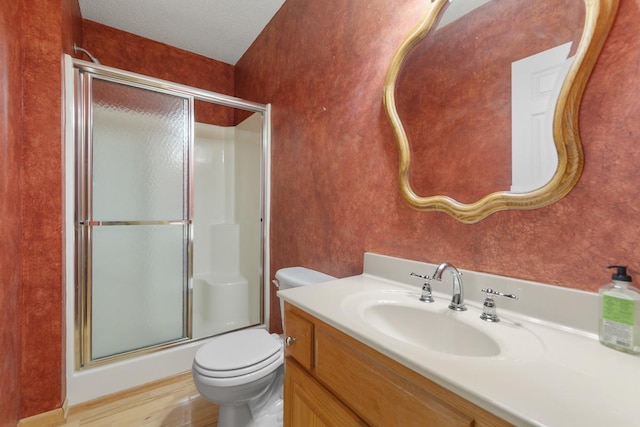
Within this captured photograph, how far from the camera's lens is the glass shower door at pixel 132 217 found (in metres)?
1.67

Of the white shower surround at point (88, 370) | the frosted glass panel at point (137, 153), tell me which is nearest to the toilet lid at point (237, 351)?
the white shower surround at point (88, 370)

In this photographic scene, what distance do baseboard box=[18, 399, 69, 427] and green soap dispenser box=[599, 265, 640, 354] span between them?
2.35 metres

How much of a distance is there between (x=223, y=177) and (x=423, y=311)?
103 inches

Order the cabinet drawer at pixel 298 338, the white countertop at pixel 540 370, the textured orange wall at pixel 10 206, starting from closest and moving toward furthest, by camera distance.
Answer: the white countertop at pixel 540 370
the cabinet drawer at pixel 298 338
the textured orange wall at pixel 10 206

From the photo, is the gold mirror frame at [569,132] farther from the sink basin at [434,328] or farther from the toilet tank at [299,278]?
the toilet tank at [299,278]

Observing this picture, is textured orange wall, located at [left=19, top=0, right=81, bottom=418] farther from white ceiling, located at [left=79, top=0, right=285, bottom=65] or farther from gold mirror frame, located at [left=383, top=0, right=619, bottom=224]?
gold mirror frame, located at [left=383, top=0, right=619, bottom=224]

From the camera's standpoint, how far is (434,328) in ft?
2.88

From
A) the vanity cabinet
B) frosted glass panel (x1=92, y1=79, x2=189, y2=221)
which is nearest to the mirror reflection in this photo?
the vanity cabinet

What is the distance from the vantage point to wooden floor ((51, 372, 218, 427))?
1.46 meters

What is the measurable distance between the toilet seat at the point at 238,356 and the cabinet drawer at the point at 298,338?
0.37m

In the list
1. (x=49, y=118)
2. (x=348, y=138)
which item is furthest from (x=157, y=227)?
(x=348, y=138)

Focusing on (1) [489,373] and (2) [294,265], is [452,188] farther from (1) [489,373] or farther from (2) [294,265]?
(2) [294,265]

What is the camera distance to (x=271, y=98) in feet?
7.11

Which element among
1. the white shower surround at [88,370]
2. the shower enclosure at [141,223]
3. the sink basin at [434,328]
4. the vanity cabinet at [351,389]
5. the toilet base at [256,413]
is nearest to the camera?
the vanity cabinet at [351,389]
